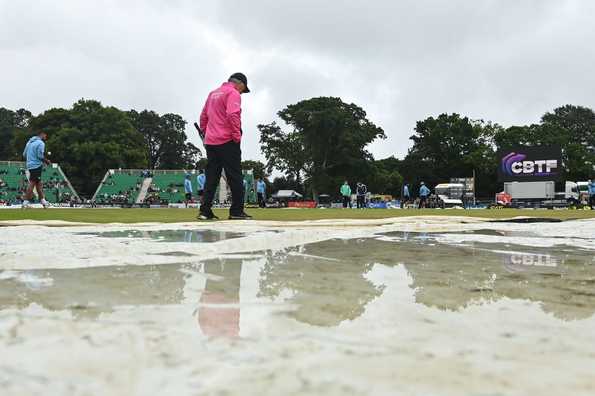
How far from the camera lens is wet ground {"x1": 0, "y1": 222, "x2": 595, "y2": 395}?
0.70 meters

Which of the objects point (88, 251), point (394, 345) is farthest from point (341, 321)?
point (88, 251)

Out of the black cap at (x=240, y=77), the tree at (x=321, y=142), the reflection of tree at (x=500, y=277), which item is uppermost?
the tree at (x=321, y=142)

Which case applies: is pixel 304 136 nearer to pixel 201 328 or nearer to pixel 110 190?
pixel 110 190

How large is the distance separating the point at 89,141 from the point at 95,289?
52.5 metres

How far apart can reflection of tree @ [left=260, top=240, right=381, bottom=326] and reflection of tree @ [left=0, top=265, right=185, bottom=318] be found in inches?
11.6

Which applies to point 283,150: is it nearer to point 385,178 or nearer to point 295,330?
point 385,178

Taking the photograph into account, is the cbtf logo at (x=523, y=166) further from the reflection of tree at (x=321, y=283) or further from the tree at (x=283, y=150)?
the reflection of tree at (x=321, y=283)

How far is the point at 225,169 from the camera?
5855mm

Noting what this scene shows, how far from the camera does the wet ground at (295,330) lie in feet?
2.29

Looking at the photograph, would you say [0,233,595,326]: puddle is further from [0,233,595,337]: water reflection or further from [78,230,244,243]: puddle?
[78,230,244,243]: puddle

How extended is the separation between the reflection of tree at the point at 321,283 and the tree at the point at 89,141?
48.2 m

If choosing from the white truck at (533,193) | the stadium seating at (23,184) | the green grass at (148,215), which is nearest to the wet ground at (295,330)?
the green grass at (148,215)

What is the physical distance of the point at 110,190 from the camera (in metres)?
39.0

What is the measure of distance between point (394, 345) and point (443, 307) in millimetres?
382
